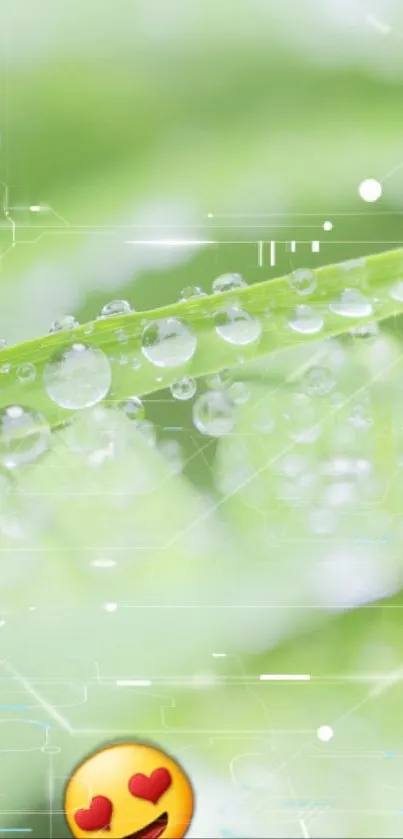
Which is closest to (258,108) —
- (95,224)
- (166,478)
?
(95,224)

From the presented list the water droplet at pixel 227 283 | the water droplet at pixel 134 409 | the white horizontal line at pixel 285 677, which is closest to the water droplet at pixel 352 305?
the water droplet at pixel 227 283

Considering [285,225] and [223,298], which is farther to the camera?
[285,225]

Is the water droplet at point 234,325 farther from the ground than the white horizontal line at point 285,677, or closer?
farther from the ground

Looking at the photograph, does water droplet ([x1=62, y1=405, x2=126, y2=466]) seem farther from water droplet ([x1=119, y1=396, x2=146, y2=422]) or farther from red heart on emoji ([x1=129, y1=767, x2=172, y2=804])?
red heart on emoji ([x1=129, y1=767, x2=172, y2=804])

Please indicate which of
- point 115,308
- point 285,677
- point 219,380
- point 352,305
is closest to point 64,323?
point 115,308

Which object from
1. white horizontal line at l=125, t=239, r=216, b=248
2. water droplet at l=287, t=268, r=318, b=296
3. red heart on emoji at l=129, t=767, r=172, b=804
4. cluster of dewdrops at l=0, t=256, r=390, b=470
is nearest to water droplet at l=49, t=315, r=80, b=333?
cluster of dewdrops at l=0, t=256, r=390, b=470

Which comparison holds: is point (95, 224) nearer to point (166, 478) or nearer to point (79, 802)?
point (166, 478)

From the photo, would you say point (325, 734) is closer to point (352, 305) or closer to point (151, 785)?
point (151, 785)

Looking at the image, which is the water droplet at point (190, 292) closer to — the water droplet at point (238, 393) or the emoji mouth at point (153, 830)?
the water droplet at point (238, 393)
